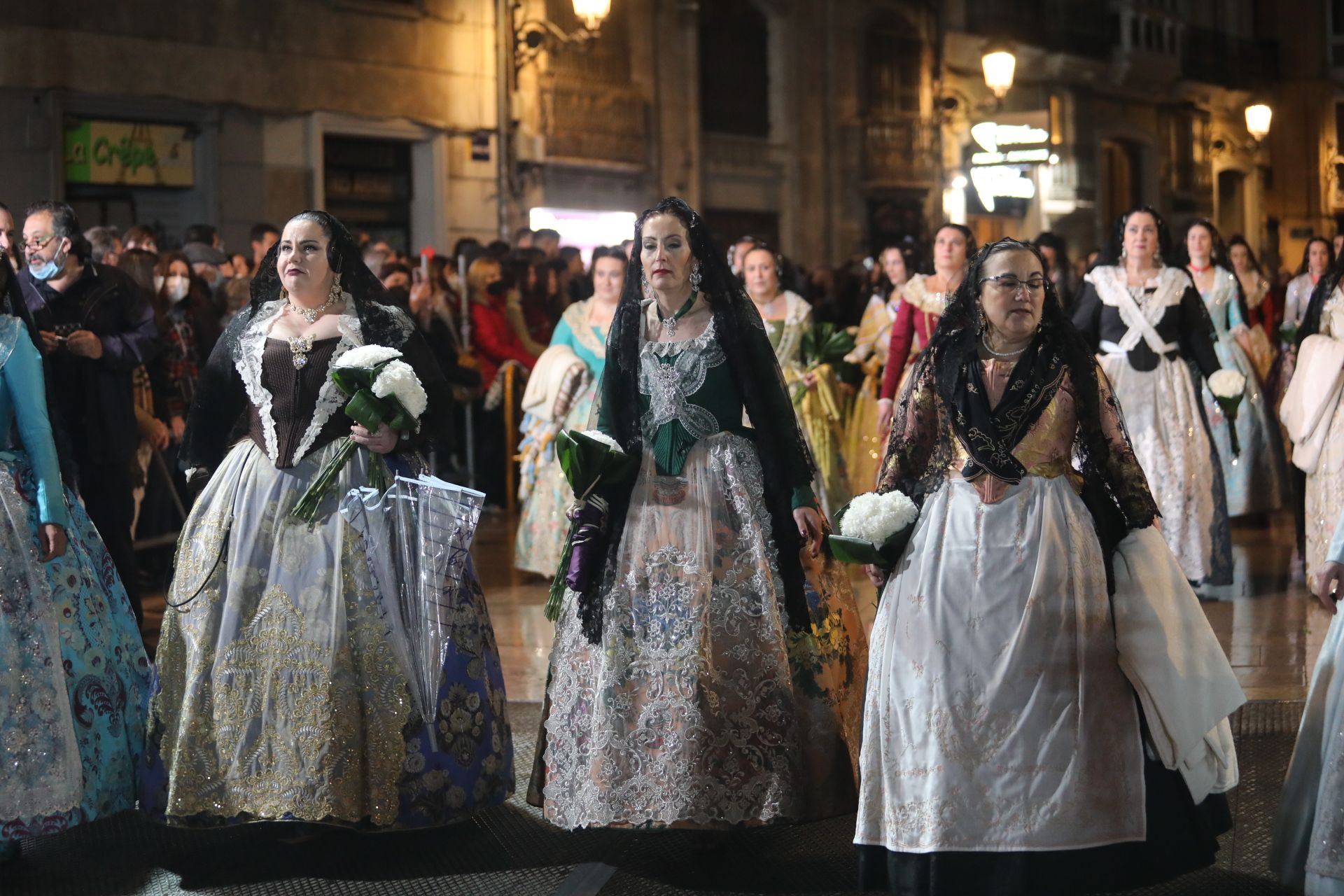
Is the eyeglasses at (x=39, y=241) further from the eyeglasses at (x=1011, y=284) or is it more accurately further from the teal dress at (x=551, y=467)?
the eyeglasses at (x=1011, y=284)

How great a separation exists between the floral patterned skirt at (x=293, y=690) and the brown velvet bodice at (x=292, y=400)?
56 millimetres

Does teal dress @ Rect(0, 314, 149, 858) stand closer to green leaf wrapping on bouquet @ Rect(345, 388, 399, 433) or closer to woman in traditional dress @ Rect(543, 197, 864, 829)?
green leaf wrapping on bouquet @ Rect(345, 388, 399, 433)

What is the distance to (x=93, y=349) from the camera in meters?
7.51

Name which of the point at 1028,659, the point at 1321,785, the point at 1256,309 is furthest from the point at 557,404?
the point at 1256,309

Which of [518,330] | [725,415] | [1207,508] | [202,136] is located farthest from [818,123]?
[725,415]

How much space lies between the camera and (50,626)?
5.18m

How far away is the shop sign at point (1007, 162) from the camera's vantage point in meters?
17.2

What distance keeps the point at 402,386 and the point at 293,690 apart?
3.08 ft

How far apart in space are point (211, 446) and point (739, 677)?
72.5 inches

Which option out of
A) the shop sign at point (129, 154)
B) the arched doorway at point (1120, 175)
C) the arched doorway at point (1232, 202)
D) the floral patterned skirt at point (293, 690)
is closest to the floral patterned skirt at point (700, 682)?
the floral patterned skirt at point (293, 690)

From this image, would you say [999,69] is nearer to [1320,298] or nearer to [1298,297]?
[1298,297]

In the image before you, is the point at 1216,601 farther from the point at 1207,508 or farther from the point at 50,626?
the point at 50,626

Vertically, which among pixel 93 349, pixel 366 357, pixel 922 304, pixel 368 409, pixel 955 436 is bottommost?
pixel 955 436

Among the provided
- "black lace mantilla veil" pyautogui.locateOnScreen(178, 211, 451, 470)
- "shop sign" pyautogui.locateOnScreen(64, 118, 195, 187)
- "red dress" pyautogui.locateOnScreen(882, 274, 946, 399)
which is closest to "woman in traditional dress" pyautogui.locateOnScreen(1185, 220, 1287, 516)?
"red dress" pyautogui.locateOnScreen(882, 274, 946, 399)
